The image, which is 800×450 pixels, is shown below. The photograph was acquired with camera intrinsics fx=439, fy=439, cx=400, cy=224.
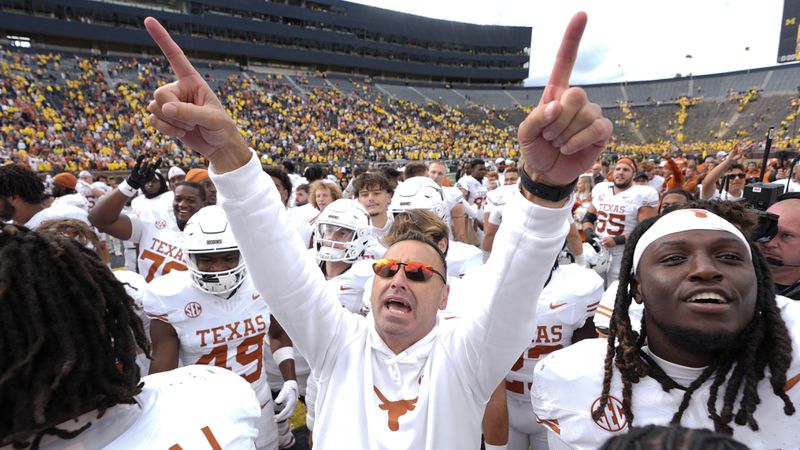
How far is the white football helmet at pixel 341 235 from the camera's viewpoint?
10.6 ft

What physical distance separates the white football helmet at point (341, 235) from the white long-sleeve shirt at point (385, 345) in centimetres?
139

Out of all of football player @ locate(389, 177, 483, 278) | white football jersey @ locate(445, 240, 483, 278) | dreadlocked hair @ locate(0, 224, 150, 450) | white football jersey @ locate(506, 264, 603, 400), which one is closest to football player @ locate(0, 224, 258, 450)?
dreadlocked hair @ locate(0, 224, 150, 450)

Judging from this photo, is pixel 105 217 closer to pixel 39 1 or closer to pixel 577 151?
pixel 577 151

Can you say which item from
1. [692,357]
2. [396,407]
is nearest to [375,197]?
[396,407]

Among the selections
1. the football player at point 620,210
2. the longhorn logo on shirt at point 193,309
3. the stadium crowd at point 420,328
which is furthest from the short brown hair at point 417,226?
the football player at point 620,210

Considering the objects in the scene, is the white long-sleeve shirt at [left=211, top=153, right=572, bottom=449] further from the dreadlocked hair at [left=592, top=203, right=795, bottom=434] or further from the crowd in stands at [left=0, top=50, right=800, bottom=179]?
the crowd in stands at [left=0, top=50, right=800, bottom=179]

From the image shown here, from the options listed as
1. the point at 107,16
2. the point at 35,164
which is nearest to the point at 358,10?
the point at 107,16

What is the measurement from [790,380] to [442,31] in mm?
60587

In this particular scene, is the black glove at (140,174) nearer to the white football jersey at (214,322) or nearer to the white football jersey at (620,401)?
the white football jersey at (214,322)

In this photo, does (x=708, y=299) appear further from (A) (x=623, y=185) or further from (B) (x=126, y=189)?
(A) (x=623, y=185)

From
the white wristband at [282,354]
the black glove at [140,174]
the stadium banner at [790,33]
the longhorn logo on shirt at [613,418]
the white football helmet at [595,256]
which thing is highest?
the stadium banner at [790,33]

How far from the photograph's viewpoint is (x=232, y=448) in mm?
1235

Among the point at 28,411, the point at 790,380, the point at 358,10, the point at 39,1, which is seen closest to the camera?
the point at 28,411

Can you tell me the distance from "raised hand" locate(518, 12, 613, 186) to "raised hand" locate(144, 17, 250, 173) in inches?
35.1
